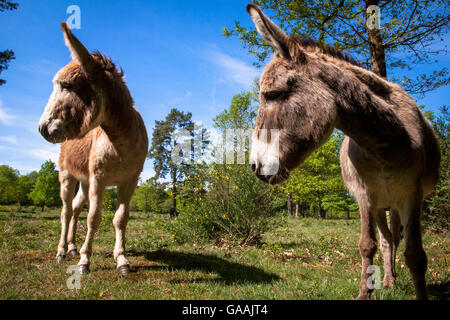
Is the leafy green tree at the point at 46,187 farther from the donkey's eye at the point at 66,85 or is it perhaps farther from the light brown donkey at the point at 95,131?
the donkey's eye at the point at 66,85

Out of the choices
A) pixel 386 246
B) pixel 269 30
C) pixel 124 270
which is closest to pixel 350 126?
pixel 269 30

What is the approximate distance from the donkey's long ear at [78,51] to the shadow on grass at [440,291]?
5044 mm

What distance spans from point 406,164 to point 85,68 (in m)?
3.74

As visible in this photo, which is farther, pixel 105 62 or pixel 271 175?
pixel 105 62

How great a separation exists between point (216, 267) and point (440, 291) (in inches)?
120

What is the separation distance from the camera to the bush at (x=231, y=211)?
6555mm

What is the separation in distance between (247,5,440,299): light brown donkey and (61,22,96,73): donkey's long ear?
212cm

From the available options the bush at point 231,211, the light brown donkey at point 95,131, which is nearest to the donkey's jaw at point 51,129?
the light brown donkey at point 95,131

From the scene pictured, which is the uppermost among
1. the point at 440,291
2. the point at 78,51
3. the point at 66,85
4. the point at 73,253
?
the point at 78,51

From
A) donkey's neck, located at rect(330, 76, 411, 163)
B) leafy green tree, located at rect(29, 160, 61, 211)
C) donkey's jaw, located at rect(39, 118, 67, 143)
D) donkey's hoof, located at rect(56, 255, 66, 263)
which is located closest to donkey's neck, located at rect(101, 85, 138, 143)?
donkey's jaw, located at rect(39, 118, 67, 143)

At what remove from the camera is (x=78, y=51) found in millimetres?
2969

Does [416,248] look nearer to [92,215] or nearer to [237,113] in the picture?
[92,215]

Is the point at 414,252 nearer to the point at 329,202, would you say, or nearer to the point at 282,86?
the point at 282,86

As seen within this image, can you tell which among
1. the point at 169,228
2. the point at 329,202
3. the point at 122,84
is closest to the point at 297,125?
the point at 122,84
